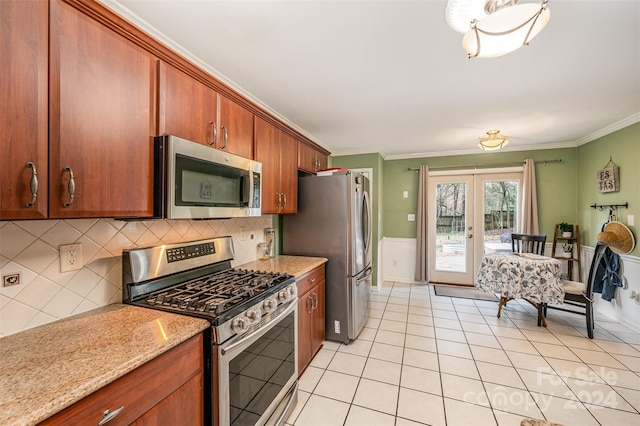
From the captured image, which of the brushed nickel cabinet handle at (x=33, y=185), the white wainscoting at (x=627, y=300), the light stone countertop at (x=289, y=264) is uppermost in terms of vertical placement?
the brushed nickel cabinet handle at (x=33, y=185)

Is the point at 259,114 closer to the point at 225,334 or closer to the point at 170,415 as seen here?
the point at 225,334

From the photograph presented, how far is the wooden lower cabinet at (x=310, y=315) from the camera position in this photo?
7.25ft

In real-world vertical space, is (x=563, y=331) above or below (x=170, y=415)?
below

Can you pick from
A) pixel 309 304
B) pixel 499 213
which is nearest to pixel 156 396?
pixel 309 304

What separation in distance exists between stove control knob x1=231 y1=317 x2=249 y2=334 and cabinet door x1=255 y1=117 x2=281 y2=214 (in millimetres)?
1089

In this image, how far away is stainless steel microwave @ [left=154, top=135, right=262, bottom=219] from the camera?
137 cm

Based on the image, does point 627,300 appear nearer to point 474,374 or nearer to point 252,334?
point 474,374

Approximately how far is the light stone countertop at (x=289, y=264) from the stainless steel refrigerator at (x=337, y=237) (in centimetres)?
16

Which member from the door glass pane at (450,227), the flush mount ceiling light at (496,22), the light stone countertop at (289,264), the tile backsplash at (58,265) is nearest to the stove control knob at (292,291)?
the light stone countertop at (289,264)

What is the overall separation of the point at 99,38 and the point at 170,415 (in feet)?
5.15

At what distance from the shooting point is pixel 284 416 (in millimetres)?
1699

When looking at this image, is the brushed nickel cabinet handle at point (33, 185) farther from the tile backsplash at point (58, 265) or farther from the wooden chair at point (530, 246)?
the wooden chair at point (530, 246)

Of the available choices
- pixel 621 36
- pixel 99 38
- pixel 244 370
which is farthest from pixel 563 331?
pixel 99 38

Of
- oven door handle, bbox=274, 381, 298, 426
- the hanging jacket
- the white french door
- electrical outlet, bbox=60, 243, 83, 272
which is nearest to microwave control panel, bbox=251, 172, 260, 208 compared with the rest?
electrical outlet, bbox=60, 243, 83, 272
